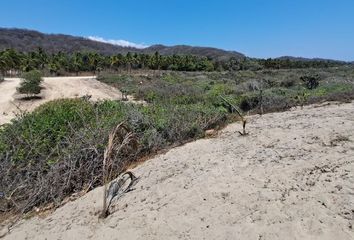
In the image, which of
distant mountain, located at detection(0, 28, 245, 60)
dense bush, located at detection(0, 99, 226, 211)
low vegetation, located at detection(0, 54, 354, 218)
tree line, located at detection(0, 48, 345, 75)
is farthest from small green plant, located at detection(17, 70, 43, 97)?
distant mountain, located at detection(0, 28, 245, 60)

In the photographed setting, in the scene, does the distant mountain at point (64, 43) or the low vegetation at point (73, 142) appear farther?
the distant mountain at point (64, 43)

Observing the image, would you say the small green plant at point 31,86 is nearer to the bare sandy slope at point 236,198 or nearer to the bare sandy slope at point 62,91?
the bare sandy slope at point 62,91

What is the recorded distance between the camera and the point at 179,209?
491 centimetres

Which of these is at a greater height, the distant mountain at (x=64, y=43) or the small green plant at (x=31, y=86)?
the small green plant at (x=31, y=86)

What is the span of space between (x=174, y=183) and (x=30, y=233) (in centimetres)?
190

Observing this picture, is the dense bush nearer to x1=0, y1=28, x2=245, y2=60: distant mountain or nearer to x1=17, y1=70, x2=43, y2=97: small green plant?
x1=17, y1=70, x2=43, y2=97: small green plant

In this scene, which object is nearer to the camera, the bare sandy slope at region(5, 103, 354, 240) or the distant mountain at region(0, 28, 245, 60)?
the bare sandy slope at region(5, 103, 354, 240)

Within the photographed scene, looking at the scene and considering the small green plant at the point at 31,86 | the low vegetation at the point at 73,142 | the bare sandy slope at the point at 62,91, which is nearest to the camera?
the low vegetation at the point at 73,142

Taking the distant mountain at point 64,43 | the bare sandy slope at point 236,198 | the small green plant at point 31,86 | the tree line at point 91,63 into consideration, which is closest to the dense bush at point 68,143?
the bare sandy slope at point 236,198

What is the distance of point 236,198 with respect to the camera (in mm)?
4895

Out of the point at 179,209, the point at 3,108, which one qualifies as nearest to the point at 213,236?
the point at 179,209

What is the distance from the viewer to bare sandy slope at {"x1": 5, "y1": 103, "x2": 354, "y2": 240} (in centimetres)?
431

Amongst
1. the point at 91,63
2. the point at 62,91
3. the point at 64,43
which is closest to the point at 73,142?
the point at 62,91

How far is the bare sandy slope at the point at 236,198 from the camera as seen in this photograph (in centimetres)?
431
